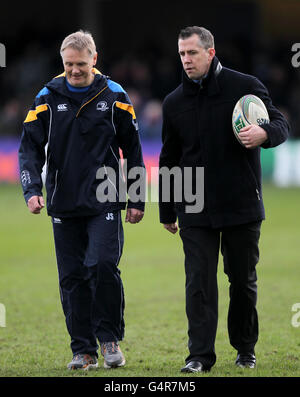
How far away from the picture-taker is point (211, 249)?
667 cm

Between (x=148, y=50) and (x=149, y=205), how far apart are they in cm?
797

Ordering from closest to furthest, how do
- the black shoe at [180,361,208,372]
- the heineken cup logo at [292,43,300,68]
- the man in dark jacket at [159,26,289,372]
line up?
1. the black shoe at [180,361,208,372]
2. the man in dark jacket at [159,26,289,372]
3. the heineken cup logo at [292,43,300,68]

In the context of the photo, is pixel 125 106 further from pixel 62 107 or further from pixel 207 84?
pixel 207 84

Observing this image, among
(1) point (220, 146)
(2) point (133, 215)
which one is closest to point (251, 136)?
(1) point (220, 146)

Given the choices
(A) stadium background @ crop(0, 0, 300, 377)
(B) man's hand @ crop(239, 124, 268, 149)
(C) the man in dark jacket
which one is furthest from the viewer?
(A) stadium background @ crop(0, 0, 300, 377)

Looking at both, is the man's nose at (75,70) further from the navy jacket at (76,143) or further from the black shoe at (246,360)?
the black shoe at (246,360)

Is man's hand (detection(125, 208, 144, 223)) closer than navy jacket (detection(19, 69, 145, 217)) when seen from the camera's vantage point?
No

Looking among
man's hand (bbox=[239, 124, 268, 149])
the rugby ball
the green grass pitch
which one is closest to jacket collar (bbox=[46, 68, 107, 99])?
the rugby ball

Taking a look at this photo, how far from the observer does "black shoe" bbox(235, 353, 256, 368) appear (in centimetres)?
675

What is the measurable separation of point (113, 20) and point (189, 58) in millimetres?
26704

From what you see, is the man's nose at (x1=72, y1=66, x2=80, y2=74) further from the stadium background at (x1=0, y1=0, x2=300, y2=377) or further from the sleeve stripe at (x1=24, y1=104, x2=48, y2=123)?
the stadium background at (x1=0, y1=0, x2=300, y2=377)

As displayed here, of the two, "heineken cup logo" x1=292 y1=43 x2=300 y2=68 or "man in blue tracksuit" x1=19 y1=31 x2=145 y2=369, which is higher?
"heineken cup logo" x1=292 y1=43 x2=300 y2=68

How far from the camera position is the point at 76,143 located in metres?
6.82
